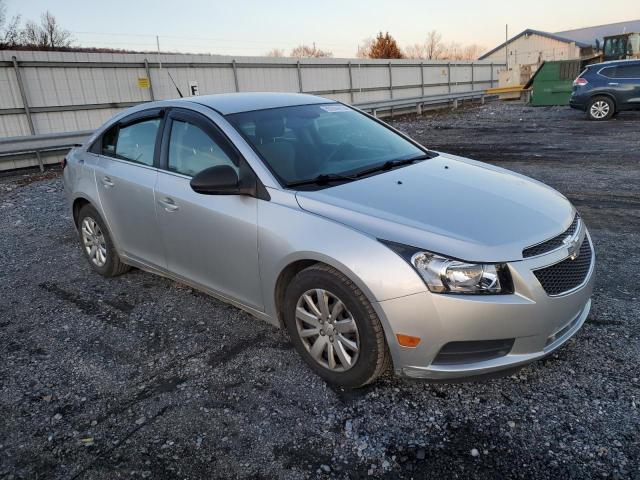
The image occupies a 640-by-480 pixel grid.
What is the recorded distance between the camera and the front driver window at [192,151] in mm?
3479

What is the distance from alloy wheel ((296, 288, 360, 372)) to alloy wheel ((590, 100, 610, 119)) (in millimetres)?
16668

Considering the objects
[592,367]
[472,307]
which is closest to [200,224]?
[472,307]

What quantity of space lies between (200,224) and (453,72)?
3001cm

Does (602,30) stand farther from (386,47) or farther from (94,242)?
(94,242)

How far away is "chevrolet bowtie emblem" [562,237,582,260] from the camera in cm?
278

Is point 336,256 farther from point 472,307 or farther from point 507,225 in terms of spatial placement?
point 507,225

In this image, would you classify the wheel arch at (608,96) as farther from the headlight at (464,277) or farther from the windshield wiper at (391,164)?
the headlight at (464,277)

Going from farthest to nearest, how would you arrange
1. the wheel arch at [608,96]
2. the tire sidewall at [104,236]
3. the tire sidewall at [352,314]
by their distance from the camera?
the wheel arch at [608,96] → the tire sidewall at [104,236] → the tire sidewall at [352,314]

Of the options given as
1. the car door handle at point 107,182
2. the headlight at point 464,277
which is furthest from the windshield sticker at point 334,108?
the headlight at point 464,277

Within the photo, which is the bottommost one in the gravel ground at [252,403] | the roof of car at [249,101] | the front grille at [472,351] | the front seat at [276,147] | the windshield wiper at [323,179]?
the gravel ground at [252,403]

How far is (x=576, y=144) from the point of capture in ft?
38.8

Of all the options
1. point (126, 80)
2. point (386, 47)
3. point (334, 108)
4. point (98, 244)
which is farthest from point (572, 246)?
point (386, 47)

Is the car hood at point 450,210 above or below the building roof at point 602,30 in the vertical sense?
below

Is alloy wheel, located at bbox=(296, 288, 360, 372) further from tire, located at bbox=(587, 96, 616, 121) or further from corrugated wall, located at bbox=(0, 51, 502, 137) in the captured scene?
tire, located at bbox=(587, 96, 616, 121)
